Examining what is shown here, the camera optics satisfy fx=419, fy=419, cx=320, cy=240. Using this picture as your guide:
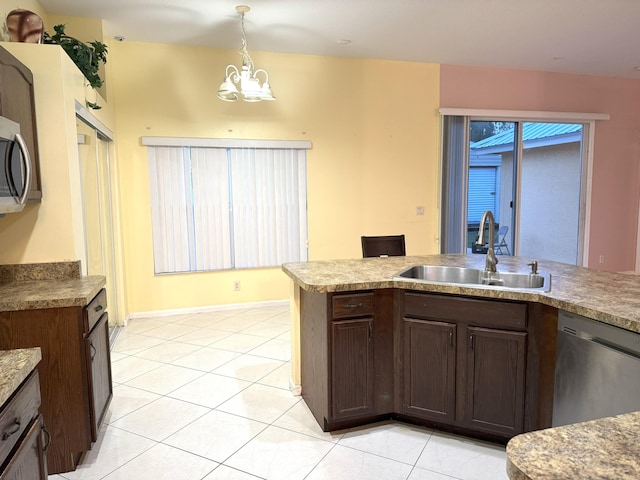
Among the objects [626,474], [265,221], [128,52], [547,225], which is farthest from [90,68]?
[547,225]

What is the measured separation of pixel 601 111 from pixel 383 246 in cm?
470

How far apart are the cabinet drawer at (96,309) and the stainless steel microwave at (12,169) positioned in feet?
1.85

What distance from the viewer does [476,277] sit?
2.64 meters

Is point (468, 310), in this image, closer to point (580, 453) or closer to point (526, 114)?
point (580, 453)

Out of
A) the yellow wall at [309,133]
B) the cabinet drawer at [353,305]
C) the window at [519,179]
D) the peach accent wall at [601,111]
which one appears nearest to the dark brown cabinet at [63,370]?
the cabinet drawer at [353,305]

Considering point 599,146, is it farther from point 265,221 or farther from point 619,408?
point 619,408

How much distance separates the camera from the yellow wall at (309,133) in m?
4.41

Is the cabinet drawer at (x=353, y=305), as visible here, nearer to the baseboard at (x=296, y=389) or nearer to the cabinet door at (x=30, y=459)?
the baseboard at (x=296, y=389)

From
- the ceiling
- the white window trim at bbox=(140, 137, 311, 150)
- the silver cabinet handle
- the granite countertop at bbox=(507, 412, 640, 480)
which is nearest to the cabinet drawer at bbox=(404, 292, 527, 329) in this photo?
the granite countertop at bbox=(507, 412, 640, 480)

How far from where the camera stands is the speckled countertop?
1909mm

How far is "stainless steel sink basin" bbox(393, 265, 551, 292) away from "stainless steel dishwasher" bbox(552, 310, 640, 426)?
13.5 inches

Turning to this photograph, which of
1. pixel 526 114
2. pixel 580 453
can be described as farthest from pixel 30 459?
pixel 526 114

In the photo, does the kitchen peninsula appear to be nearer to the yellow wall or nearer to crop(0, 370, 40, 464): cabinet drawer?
crop(0, 370, 40, 464): cabinet drawer

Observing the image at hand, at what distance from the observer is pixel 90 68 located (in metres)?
3.07
